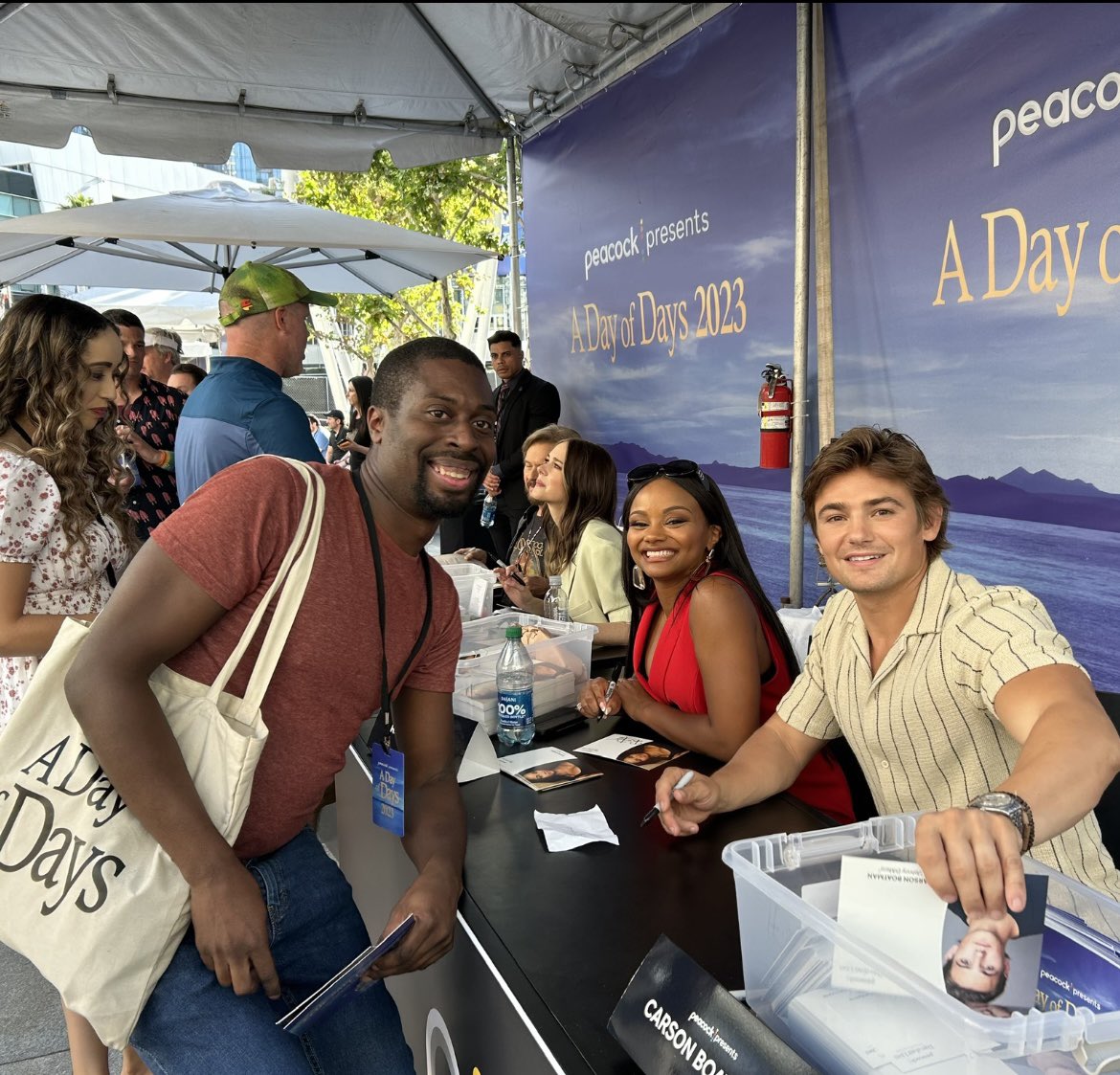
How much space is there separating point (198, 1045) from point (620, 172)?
4.79 metres

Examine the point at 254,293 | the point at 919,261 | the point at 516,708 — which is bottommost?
the point at 516,708

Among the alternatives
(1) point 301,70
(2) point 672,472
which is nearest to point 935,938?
(2) point 672,472

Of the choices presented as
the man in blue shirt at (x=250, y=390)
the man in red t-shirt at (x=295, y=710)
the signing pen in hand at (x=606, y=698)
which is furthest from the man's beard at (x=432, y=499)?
the man in blue shirt at (x=250, y=390)

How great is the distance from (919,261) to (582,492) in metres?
1.52

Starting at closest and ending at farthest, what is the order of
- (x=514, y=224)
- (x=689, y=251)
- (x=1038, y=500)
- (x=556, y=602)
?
A: (x=1038, y=500) < (x=556, y=602) < (x=689, y=251) < (x=514, y=224)

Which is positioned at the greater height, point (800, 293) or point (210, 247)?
point (210, 247)

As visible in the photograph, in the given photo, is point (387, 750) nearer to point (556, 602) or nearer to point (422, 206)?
point (556, 602)

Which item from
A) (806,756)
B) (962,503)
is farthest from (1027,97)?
(806,756)

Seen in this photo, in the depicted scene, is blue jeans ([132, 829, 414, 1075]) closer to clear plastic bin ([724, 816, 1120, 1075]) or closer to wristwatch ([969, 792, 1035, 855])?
clear plastic bin ([724, 816, 1120, 1075])

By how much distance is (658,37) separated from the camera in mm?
4391

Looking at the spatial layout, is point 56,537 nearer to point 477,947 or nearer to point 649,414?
point 477,947

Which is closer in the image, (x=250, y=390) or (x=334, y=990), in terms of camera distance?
(x=334, y=990)

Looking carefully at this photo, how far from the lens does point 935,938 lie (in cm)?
78

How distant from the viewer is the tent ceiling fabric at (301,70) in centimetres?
417
